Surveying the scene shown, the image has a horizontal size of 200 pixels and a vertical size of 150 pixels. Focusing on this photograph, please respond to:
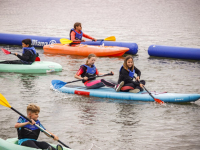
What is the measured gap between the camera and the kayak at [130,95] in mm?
8148

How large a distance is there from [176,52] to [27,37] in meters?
6.45

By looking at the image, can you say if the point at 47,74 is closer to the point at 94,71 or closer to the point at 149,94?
the point at 94,71

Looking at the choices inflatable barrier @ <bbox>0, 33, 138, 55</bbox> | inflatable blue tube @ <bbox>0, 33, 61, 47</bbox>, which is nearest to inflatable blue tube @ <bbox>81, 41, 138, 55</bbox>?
inflatable barrier @ <bbox>0, 33, 138, 55</bbox>

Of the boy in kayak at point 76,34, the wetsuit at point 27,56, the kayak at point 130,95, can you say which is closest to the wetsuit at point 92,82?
the kayak at point 130,95

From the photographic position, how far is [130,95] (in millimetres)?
8367

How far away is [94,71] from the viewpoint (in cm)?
890

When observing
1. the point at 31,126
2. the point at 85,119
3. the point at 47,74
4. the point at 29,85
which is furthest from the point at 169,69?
the point at 31,126

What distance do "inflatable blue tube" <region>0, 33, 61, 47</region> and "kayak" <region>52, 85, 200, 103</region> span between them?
23.0 ft

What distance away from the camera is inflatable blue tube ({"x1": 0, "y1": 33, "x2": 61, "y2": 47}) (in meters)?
15.7

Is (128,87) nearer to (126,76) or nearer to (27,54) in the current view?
(126,76)

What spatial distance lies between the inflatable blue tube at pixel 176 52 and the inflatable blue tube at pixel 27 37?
412cm

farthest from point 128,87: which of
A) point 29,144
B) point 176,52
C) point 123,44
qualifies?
point 123,44

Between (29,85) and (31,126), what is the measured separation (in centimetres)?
487

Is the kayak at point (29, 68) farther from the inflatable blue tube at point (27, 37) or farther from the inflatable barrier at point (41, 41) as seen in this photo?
the inflatable blue tube at point (27, 37)
